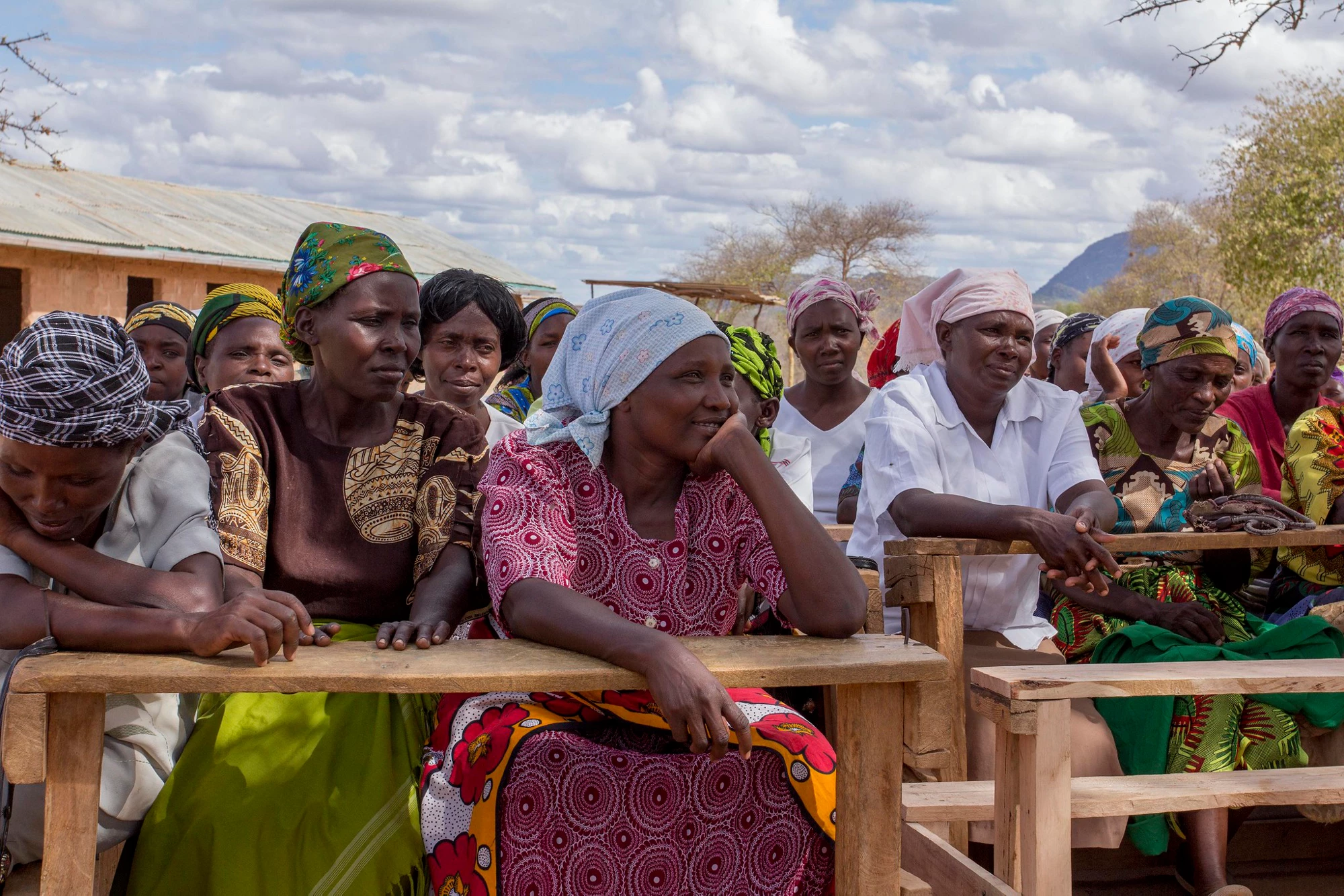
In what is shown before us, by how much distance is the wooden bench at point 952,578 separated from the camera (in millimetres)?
3213

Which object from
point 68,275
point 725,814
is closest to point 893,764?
point 725,814

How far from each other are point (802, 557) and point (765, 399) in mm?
1544

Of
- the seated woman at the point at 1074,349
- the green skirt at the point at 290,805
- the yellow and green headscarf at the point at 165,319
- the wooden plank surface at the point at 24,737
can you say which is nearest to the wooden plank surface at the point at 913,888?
the green skirt at the point at 290,805

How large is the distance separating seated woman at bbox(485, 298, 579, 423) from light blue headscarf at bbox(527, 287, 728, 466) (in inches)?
93.9

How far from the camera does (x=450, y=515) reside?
293cm

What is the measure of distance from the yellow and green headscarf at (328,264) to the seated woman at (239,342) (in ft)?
4.25

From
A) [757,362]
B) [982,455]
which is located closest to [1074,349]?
[982,455]

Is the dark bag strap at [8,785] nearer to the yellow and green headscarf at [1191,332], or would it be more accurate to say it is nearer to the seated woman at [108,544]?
the seated woman at [108,544]

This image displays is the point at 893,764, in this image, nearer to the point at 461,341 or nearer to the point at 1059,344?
the point at 461,341

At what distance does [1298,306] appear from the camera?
15.5ft

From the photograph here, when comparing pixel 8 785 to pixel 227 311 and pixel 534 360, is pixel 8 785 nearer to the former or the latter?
pixel 227 311

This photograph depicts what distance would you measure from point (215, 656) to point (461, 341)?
7.49 ft

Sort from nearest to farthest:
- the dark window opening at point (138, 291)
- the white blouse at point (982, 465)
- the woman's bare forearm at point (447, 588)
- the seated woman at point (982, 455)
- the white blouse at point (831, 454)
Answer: the woman's bare forearm at point (447, 588) < the seated woman at point (982, 455) < the white blouse at point (982, 465) < the white blouse at point (831, 454) < the dark window opening at point (138, 291)

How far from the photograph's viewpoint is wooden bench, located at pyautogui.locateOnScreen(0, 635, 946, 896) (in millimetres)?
1950
